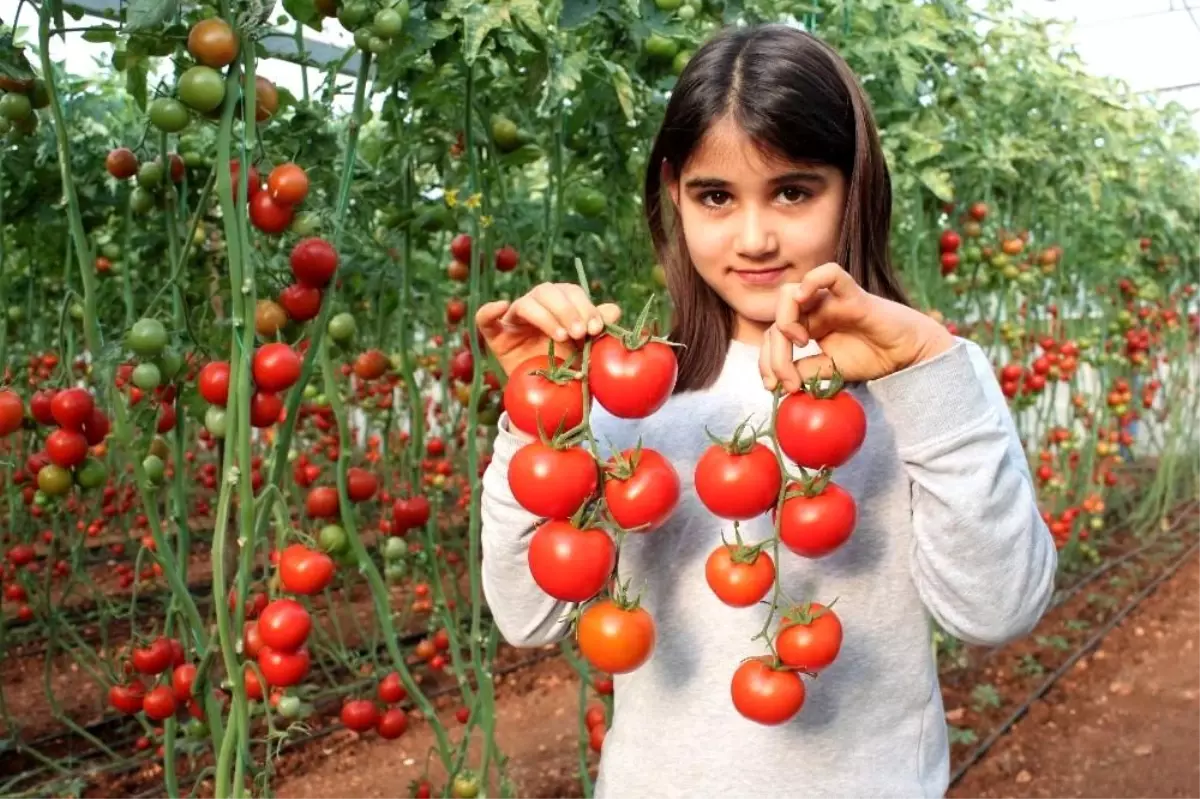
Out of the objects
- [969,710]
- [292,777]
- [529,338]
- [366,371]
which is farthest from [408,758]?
[529,338]

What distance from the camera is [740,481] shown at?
696 millimetres

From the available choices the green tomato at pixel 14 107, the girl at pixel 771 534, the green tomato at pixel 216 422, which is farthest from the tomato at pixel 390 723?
the green tomato at pixel 14 107

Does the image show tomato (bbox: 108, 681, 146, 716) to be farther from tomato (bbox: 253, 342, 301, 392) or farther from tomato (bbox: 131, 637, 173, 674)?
tomato (bbox: 253, 342, 301, 392)

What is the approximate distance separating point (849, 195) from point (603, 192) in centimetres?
117

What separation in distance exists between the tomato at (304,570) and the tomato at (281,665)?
0.07 metres

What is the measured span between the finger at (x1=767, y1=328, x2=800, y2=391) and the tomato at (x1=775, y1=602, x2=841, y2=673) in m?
0.17

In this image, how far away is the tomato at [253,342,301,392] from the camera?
1059 millimetres

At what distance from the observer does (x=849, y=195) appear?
3.09 feet

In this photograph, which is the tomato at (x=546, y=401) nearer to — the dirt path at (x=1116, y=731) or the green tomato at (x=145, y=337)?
the green tomato at (x=145, y=337)

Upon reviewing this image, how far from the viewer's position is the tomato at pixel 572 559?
678 millimetres

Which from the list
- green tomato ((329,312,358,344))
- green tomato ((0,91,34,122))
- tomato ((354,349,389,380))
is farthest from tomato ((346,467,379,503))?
green tomato ((0,91,34,122))

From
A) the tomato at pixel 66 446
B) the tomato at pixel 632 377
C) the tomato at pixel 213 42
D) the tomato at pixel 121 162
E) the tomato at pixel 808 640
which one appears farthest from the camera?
the tomato at pixel 121 162

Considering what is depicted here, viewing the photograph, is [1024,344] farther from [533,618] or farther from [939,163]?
[533,618]

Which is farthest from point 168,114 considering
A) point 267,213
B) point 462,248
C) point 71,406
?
point 462,248
